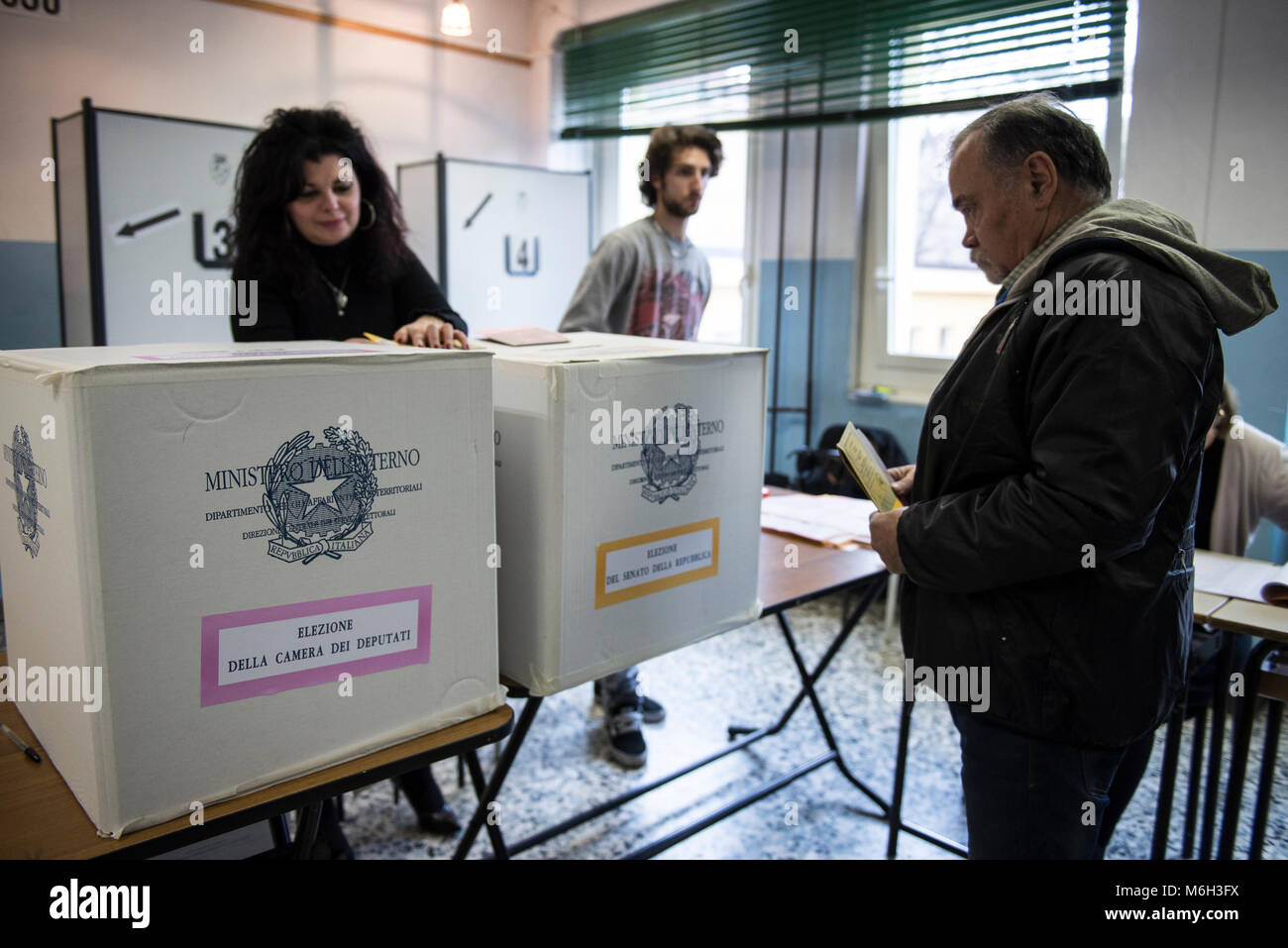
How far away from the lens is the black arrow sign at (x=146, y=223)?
303cm

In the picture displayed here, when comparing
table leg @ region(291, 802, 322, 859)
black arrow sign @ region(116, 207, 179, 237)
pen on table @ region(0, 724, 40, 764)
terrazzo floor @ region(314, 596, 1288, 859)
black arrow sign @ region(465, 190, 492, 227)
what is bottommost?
terrazzo floor @ region(314, 596, 1288, 859)

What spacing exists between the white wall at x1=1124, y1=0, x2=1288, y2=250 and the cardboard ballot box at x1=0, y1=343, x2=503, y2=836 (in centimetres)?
251

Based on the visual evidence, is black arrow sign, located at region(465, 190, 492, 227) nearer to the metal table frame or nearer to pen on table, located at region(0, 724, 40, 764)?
the metal table frame

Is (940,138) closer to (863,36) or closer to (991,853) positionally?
(863,36)

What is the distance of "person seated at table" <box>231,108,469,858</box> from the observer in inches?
64.0

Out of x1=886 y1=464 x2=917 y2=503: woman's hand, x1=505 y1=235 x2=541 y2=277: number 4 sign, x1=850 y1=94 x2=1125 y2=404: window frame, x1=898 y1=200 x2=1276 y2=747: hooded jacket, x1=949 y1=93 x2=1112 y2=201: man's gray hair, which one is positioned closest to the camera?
x1=898 y1=200 x2=1276 y2=747: hooded jacket

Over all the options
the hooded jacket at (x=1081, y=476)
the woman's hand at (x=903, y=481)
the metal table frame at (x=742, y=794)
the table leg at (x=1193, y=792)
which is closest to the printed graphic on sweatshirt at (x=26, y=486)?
the metal table frame at (x=742, y=794)

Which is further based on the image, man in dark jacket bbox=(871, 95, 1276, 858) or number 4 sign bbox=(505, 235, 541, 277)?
number 4 sign bbox=(505, 235, 541, 277)

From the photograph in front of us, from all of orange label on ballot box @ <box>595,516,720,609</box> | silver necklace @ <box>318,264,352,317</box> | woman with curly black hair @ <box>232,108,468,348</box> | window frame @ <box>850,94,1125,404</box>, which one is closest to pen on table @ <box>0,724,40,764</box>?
orange label on ballot box @ <box>595,516,720,609</box>

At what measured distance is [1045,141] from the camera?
3.56 feet

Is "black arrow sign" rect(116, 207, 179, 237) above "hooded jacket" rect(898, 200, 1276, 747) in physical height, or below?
above

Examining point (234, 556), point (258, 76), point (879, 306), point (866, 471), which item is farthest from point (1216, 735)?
point (258, 76)

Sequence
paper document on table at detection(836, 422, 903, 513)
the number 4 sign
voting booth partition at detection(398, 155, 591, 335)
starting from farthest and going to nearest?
the number 4 sign
voting booth partition at detection(398, 155, 591, 335)
paper document on table at detection(836, 422, 903, 513)

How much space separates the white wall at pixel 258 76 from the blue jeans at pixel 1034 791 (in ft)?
11.3
